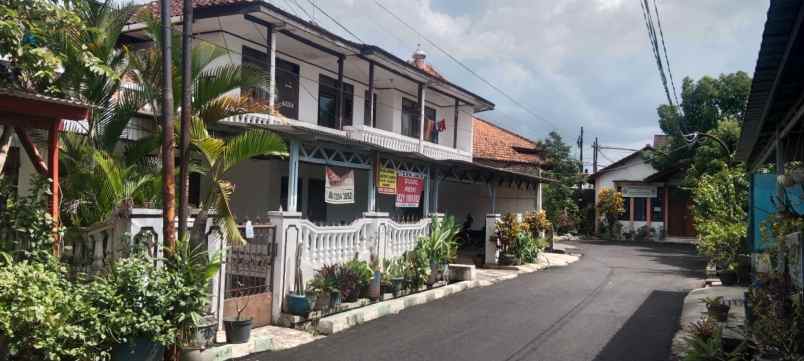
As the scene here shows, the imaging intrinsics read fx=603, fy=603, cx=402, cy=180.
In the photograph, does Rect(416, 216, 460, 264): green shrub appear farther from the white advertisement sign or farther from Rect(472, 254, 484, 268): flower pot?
the white advertisement sign

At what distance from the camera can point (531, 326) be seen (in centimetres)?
919

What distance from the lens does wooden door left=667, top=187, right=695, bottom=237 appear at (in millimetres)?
32406

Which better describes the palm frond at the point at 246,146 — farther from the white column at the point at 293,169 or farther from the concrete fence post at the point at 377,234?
the concrete fence post at the point at 377,234

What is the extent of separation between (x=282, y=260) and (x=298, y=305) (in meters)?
0.68

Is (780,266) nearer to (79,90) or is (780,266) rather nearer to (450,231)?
(450,231)

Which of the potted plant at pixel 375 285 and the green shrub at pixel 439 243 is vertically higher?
the green shrub at pixel 439 243

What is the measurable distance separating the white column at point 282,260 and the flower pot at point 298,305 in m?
0.15

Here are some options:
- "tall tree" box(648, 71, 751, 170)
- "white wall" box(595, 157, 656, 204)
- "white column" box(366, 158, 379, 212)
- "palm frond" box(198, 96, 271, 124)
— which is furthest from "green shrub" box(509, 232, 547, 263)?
"white wall" box(595, 157, 656, 204)

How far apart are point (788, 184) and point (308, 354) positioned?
5.44 metres

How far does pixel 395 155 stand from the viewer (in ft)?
42.8

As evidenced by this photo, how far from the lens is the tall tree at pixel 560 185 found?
33406 millimetres

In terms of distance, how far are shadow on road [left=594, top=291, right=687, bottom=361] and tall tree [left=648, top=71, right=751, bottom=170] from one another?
21038 millimetres

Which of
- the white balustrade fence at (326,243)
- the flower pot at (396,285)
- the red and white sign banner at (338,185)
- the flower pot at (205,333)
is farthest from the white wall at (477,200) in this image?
the flower pot at (205,333)

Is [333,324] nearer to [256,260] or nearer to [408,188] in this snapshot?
[256,260]
